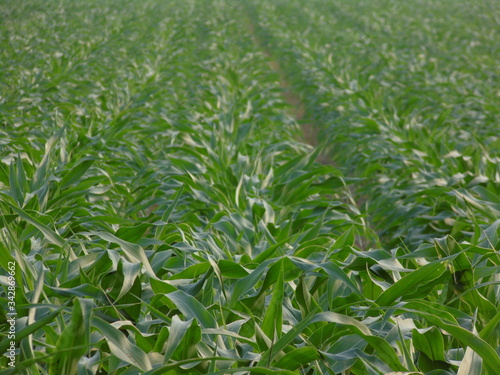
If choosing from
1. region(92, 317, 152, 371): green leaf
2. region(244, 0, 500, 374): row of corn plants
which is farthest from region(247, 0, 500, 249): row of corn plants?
region(92, 317, 152, 371): green leaf

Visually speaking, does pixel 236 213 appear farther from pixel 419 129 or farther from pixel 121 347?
pixel 419 129

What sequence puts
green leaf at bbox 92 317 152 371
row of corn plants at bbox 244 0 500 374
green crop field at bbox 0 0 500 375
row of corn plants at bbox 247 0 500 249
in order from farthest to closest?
row of corn plants at bbox 247 0 500 249
row of corn plants at bbox 244 0 500 374
green crop field at bbox 0 0 500 375
green leaf at bbox 92 317 152 371

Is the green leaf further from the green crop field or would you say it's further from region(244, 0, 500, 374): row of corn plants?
region(244, 0, 500, 374): row of corn plants

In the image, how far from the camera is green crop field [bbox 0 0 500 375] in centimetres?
166

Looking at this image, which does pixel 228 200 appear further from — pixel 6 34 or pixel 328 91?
pixel 6 34

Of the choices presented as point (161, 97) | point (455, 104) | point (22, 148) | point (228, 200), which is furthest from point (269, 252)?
point (455, 104)

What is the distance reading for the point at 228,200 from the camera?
3572mm

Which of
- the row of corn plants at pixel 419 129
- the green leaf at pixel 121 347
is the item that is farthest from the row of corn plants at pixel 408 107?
the green leaf at pixel 121 347

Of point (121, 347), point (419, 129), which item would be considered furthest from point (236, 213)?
point (419, 129)

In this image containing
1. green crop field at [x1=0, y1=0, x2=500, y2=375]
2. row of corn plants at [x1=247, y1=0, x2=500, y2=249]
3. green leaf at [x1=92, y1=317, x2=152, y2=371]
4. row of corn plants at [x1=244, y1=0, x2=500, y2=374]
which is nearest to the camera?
green leaf at [x1=92, y1=317, x2=152, y2=371]

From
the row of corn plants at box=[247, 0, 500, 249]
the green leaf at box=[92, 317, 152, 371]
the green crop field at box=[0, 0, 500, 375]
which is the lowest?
the row of corn plants at box=[247, 0, 500, 249]

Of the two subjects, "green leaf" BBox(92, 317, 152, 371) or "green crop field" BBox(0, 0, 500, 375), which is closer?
"green leaf" BBox(92, 317, 152, 371)

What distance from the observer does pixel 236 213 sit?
3049mm

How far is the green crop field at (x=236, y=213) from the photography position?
166 cm
